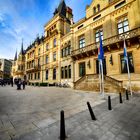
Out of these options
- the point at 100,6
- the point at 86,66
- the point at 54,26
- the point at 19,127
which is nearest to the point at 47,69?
the point at 54,26

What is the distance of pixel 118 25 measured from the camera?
1559cm

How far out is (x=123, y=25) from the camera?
49.3ft

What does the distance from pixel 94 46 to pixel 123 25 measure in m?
4.98

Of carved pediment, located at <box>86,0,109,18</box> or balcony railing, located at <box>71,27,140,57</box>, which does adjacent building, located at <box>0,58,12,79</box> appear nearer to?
balcony railing, located at <box>71,27,140,57</box>

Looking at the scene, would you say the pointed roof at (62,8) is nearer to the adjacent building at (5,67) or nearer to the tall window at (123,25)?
the tall window at (123,25)

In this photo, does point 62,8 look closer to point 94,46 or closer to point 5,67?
point 94,46

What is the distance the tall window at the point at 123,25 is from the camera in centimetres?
1470

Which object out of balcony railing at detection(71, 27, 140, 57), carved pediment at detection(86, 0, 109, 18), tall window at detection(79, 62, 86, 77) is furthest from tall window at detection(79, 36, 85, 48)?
carved pediment at detection(86, 0, 109, 18)

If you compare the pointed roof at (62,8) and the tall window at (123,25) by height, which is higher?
the pointed roof at (62,8)

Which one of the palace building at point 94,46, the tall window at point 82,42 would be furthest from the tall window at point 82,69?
the tall window at point 82,42

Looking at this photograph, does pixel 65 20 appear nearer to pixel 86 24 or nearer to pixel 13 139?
pixel 86 24

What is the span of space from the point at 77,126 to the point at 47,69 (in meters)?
26.0

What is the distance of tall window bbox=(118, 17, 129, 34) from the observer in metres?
14.7

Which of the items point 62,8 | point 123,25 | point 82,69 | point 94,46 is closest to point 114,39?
point 123,25
